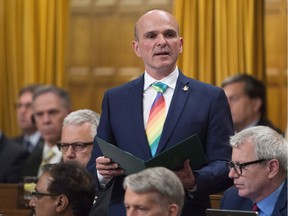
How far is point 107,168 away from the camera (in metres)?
4.54

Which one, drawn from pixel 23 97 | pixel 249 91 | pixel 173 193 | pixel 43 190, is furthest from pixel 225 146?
pixel 23 97

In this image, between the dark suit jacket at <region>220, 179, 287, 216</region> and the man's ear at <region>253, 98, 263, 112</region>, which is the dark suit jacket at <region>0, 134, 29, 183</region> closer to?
the man's ear at <region>253, 98, 263, 112</region>

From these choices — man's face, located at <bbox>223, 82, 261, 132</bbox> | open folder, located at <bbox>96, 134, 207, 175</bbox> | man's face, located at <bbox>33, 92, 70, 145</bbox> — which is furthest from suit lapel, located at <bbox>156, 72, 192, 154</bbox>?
man's face, located at <bbox>33, 92, 70, 145</bbox>

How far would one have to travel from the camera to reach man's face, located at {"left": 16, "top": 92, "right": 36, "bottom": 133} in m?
8.80

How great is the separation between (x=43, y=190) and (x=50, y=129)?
2.85m

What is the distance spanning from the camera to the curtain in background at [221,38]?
806 cm

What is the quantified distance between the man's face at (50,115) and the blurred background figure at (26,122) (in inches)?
29.3

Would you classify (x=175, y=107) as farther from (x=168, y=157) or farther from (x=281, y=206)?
(x=281, y=206)

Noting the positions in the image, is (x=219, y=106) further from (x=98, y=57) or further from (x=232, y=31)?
(x=98, y=57)

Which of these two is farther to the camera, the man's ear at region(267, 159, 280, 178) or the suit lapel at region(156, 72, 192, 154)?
the man's ear at region(267, 159, 280, 178)

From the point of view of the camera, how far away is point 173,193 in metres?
4.16

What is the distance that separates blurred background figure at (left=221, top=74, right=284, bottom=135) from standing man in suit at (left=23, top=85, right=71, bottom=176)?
145 centimetres

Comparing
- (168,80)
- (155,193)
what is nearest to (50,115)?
(168,80)

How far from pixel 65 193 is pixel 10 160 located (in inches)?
126
